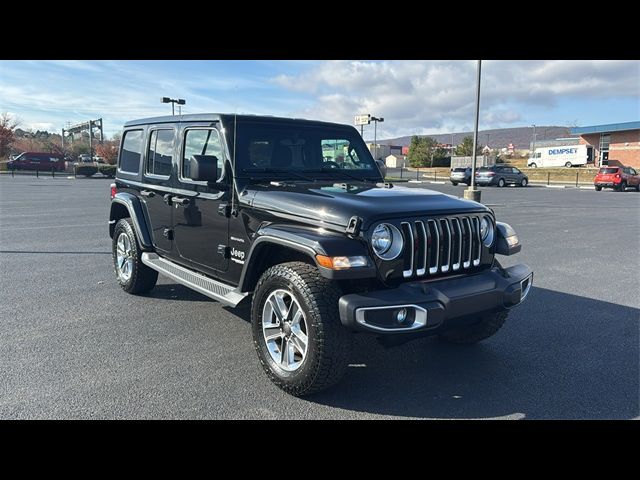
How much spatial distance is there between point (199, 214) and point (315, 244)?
1.83m

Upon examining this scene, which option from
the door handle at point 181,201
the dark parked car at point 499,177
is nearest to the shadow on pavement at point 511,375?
the door handle at point 181,201

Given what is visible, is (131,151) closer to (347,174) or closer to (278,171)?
(278,171)

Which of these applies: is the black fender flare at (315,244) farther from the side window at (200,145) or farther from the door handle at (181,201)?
the door handle at (181,201)

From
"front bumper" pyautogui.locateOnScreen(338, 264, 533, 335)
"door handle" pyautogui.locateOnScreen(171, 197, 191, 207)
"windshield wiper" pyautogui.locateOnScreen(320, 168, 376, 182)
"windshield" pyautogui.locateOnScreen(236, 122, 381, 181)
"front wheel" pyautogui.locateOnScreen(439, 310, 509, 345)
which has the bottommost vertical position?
"front wheel" pyautogui.locateOnScreen(439, 310, 509, 345)

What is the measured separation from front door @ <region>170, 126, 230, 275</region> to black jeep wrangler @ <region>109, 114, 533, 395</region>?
0.6 inches

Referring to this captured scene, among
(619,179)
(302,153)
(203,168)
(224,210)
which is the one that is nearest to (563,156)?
(619,179)

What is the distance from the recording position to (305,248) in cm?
339

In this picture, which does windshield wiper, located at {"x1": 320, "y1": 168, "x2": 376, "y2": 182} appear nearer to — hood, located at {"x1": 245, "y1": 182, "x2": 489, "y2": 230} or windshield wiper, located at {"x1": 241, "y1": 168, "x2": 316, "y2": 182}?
windshield wiper, located at {"x1": 241, "y1": 168, "x2": 316, "y2": 182}

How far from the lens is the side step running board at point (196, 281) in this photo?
4.13 metres

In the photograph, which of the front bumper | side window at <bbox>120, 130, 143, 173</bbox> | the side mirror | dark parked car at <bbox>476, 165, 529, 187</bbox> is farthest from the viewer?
dark parked car at <bbox>476, 165, 529, 187</bbox>

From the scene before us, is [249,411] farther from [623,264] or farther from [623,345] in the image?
[623,264]

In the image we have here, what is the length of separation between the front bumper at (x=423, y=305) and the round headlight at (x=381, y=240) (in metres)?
0.28

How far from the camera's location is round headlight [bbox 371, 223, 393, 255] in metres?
3.39

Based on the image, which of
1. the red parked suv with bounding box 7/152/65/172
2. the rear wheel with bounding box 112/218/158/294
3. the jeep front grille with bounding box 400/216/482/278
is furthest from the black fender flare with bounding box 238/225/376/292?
the red parked suv with bounding box 7/152/65/172
